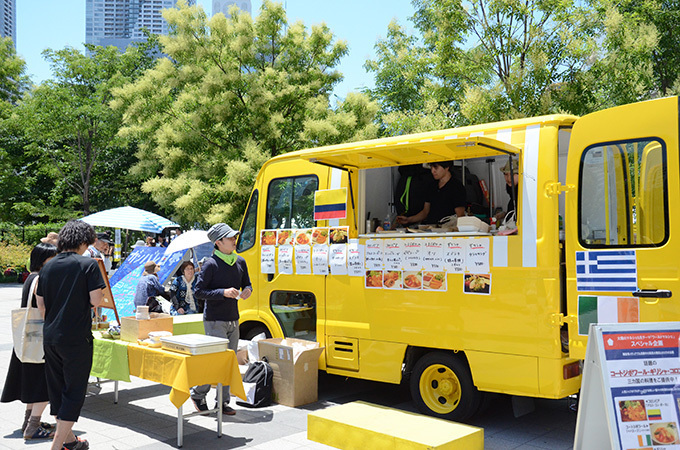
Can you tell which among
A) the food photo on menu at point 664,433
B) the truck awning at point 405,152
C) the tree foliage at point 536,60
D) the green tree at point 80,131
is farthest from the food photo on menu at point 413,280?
the green tree at point 80,131

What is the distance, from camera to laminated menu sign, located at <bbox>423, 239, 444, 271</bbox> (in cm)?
594

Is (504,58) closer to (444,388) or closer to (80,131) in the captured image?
(444,388)

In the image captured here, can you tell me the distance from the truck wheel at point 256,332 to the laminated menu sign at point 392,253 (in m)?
2.17

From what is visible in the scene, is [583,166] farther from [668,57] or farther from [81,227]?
[668,57]

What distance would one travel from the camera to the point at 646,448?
3.77 meters

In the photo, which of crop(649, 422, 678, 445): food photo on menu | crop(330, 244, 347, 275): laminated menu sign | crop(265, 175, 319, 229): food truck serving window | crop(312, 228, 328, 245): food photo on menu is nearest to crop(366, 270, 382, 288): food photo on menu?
crop(330, 244, 347, 275): laminated menu sign

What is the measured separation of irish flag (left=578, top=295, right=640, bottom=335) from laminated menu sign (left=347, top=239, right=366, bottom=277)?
231cm

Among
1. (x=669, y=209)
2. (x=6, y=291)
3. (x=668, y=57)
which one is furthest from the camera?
(x=6, y=291)

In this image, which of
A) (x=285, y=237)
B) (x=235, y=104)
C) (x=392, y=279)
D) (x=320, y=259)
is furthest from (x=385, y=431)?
(x=235, y=104)

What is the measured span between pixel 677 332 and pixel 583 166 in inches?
65.3

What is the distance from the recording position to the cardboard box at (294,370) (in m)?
6.62

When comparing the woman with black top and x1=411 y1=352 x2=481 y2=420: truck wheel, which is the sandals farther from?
x1=411 y1=352 x2=481 y2=420: truck wheel

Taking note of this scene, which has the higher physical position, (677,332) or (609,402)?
(677,332)

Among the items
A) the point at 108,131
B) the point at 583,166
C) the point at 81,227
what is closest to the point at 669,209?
the point at 583,166
